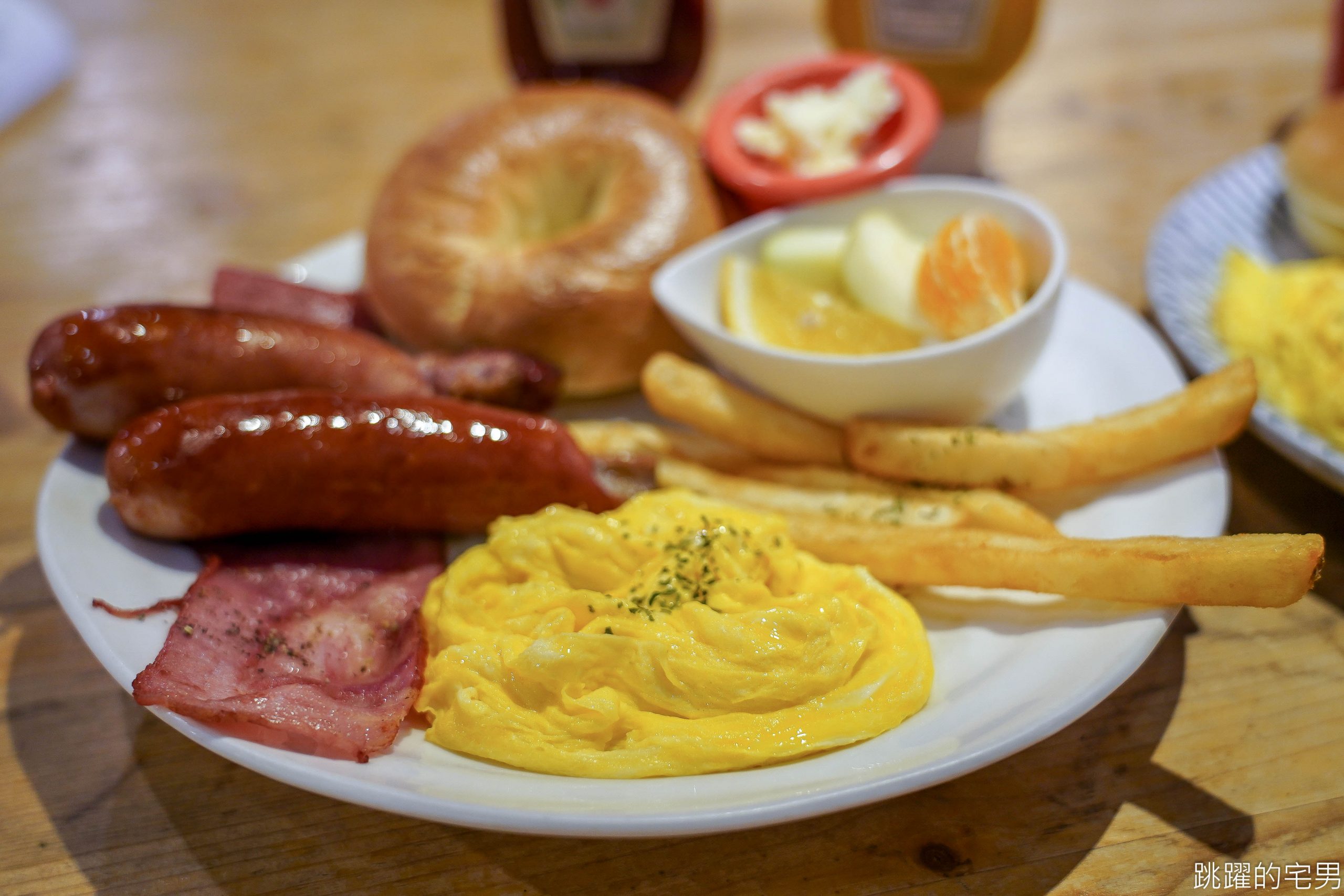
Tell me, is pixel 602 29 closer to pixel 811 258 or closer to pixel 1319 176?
pixel 811 258

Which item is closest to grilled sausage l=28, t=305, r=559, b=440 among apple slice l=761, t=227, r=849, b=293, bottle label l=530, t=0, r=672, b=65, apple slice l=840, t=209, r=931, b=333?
apple slice l=761, t=227, r=849, b=293

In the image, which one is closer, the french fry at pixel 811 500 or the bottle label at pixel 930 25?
the french fry at pixel 811 500

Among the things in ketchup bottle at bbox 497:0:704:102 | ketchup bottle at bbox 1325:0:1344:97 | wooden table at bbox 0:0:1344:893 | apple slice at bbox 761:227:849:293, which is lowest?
wooden table at bbox 0:0:1344:893

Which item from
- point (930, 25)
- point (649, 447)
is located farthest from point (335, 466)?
point (930, 25)

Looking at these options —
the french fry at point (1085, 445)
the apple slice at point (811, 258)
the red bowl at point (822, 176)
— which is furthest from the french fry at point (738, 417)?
the red bowl at point (822, 176)

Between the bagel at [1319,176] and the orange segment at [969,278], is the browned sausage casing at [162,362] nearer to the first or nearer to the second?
the orange segment at [969,278]

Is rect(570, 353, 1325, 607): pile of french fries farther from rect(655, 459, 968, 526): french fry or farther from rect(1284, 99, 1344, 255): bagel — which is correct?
rect(1284, 99, 1344, 255): bagel

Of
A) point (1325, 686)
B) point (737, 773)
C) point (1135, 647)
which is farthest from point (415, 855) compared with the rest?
point (1325, 686)
